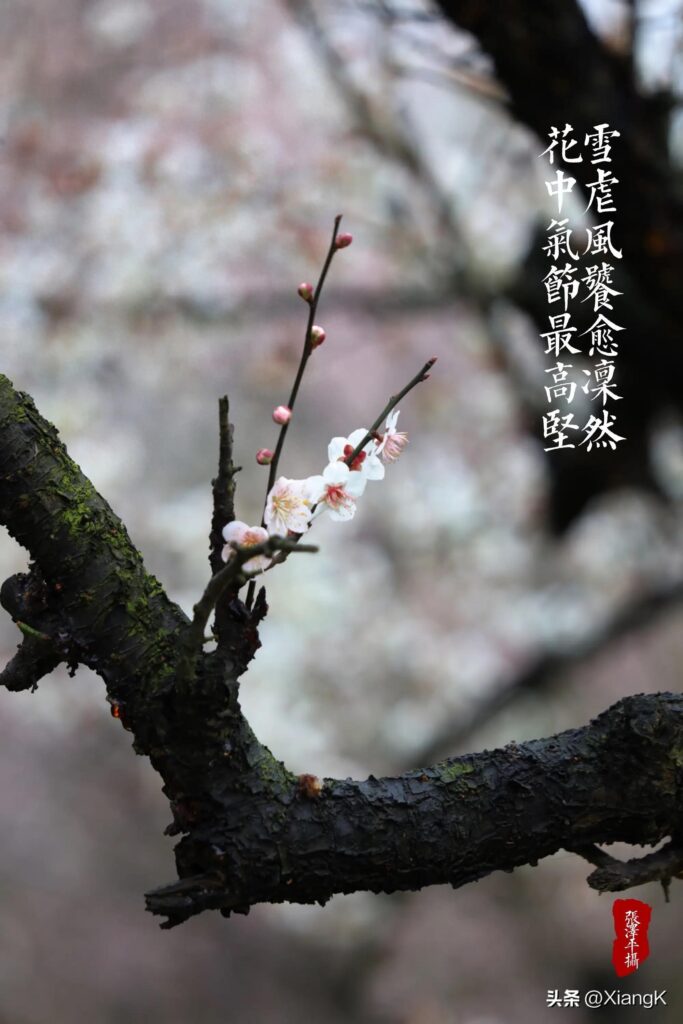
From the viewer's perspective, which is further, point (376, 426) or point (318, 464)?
point (318, 464)

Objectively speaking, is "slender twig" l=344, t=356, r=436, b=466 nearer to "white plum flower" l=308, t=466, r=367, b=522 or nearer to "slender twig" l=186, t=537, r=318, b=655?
"white plum flower" l=308, t=466, r=367, b=522

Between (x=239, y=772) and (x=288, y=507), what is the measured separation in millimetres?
309

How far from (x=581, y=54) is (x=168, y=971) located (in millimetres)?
3995

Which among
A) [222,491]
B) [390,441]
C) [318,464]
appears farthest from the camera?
[318,464]

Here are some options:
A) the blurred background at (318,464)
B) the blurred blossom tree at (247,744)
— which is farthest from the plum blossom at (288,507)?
the blurred background at (318,464)

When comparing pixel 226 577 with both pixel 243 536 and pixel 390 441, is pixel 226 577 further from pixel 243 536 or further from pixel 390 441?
pixel 390 441

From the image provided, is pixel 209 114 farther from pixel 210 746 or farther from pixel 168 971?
pixel 168 971

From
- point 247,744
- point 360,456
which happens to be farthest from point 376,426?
point 247,744

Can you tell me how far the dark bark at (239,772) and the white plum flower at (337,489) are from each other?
0.15 m

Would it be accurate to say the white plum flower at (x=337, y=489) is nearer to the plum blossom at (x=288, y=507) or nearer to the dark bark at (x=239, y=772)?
the plum blossom at (x=288, y=507)

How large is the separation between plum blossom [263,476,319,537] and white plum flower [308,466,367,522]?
1 centimetres

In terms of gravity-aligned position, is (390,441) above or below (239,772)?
above

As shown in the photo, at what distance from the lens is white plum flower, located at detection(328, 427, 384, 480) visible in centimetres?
113

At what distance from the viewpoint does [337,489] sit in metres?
1.12
